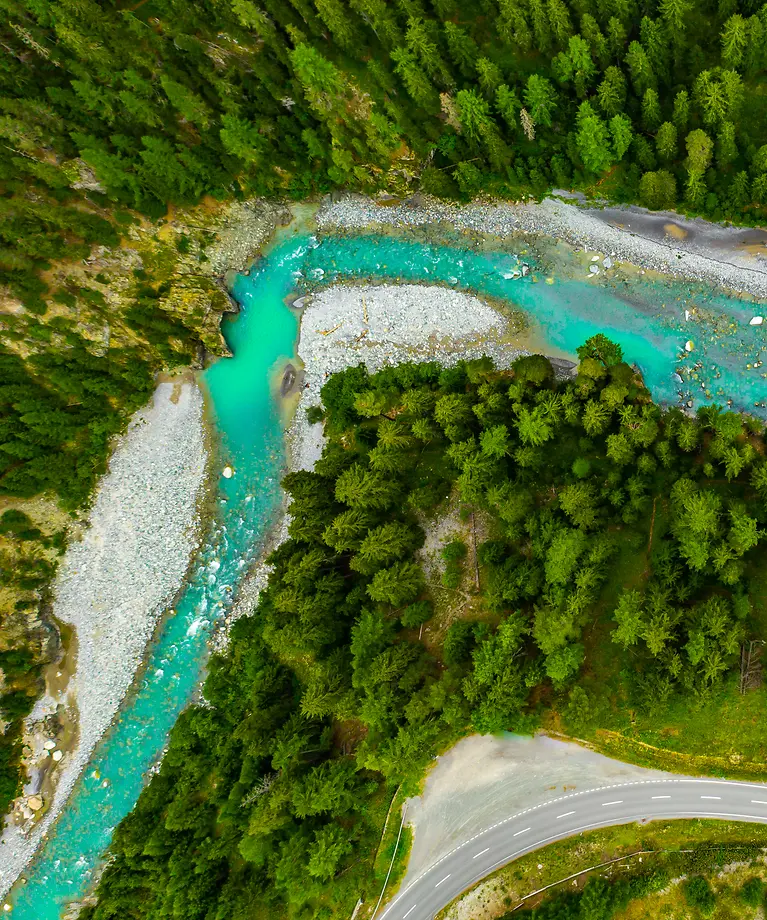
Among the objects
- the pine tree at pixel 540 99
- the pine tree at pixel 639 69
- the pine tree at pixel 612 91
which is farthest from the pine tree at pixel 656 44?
the pine tree at pixel 540 99

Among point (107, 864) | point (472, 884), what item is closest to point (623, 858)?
point (472, 884)

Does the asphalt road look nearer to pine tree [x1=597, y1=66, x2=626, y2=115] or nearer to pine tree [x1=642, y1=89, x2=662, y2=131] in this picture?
pine tree [x1=642, y1=89, x2=662, y2=131]

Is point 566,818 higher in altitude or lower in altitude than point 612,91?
lower

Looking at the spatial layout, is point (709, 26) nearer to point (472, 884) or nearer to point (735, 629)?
point (735, 629)

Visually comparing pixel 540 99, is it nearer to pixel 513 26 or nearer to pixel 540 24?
pixel 540 24

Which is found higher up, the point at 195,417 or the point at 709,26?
the point at 709,26

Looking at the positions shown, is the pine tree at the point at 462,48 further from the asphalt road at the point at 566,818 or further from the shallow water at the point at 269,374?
the asphalt road at the point at 566,818

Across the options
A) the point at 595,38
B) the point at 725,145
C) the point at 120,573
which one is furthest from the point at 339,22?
the point at 120,573
